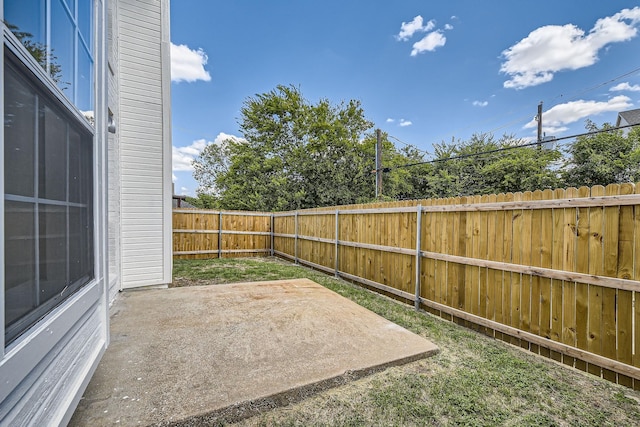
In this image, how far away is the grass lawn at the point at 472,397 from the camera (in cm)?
176

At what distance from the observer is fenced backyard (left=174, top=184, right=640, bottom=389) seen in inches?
91.5

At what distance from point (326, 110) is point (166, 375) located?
14286mm

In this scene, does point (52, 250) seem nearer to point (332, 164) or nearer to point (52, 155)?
point (52, 155)

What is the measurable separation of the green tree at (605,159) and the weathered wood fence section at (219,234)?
13.1 m

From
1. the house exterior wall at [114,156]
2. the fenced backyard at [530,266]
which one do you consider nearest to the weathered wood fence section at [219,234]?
the house exterior wall at [114,156]

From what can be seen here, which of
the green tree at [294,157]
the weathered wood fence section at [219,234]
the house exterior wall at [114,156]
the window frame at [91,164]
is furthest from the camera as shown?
the green tree at [294,157]

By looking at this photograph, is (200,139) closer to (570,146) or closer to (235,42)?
(235,42)

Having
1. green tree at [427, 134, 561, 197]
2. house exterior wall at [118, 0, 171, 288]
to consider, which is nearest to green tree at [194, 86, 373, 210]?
green tree at [427, 134, 561, 197]

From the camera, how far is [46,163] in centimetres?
122

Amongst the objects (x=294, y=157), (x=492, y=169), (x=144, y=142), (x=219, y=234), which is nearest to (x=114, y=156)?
(x=144, y=142)

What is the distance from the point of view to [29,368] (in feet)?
3.18

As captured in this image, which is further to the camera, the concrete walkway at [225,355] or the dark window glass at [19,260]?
the concrete walkway at [225,355]

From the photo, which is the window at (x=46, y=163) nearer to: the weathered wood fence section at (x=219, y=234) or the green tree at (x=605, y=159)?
the weathered wood fence section at (x=219, y=234)

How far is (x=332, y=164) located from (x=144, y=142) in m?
9.99
